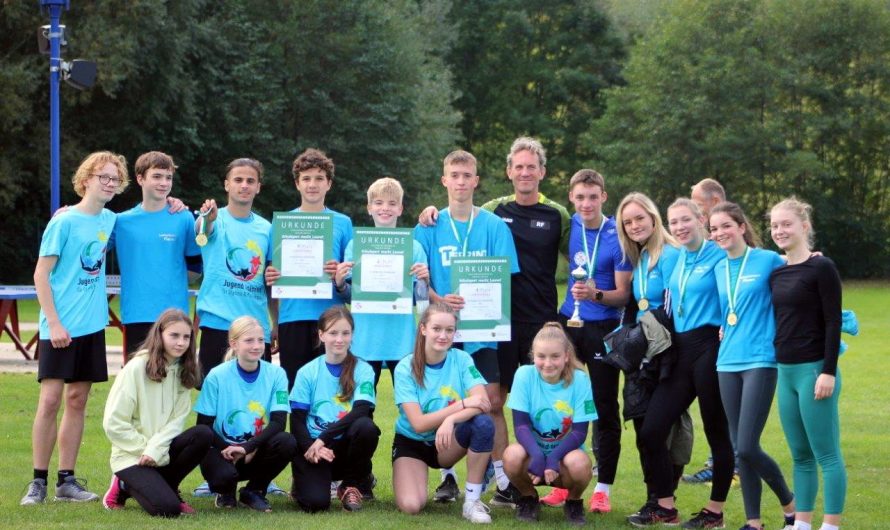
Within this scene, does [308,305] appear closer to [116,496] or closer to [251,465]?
[251,465]

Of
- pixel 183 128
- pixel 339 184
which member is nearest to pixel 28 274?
pixel 183 128

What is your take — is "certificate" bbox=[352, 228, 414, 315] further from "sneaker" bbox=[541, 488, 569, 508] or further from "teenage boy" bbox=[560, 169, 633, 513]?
"sneaker" bbox=[541, 488, 569, 508]

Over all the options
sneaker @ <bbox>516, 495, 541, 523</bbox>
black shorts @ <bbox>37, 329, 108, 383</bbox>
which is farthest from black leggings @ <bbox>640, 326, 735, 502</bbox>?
black shorts @ <bbox>37, 329, 108, 383</bbox>

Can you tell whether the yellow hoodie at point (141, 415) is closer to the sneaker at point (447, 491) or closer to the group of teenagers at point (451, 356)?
the group of teenagers at point (451, 356)

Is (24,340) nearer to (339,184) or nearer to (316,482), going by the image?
(316,482)

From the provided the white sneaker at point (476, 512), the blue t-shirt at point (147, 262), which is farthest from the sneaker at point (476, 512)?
the blue t-shirt at point (147, 262)

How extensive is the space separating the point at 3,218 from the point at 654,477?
32115 millimetres

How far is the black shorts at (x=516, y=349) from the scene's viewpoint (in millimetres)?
8328

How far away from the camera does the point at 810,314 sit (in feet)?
22.3

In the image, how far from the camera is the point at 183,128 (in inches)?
1458

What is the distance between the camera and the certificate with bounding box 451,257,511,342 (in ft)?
26.1

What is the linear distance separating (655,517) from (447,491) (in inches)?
59.7

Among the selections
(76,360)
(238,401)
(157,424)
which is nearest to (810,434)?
(238,401)

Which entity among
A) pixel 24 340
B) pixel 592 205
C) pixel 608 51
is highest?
pixel 608 51
